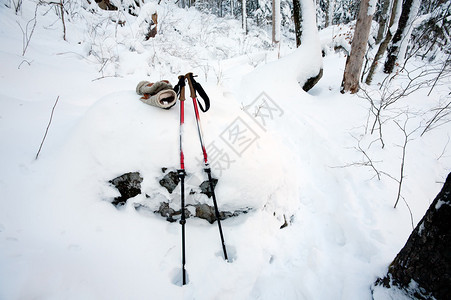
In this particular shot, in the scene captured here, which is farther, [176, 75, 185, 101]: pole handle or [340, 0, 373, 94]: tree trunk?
[340, 0, 373, 94]: tree trunk

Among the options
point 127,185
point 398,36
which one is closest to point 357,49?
point 398,36

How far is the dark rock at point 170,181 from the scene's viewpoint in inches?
77.7

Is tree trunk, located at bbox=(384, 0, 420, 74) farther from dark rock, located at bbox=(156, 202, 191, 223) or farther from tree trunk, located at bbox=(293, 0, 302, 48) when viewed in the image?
dark rock, located at bbox=(156, 202, 191, 223)

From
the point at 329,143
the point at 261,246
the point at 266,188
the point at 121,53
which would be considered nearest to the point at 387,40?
the point at 329,143

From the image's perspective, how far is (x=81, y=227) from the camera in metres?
1.65

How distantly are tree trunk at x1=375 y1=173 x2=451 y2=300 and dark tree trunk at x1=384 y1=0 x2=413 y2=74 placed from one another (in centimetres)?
573

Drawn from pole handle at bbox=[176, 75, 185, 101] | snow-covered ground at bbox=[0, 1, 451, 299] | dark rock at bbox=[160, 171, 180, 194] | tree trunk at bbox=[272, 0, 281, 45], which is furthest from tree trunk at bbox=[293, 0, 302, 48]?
tree trunk at bbox=[272, 0, 281, 45]

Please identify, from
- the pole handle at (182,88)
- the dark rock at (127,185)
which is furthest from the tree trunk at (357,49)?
the dark rock at (127,185)

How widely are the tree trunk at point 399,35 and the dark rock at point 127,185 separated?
259 inches

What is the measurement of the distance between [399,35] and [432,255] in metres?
5.98

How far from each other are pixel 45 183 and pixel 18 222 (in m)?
0.35

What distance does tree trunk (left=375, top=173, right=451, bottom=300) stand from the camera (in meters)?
0.96

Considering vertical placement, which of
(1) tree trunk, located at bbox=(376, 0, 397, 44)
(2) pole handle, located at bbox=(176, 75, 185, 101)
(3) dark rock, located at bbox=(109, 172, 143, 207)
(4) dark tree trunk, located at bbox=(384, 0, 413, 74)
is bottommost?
(3) dark rock, located at bbox=(109, 172, 143, 207)

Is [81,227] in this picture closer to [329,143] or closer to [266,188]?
[266,188]
